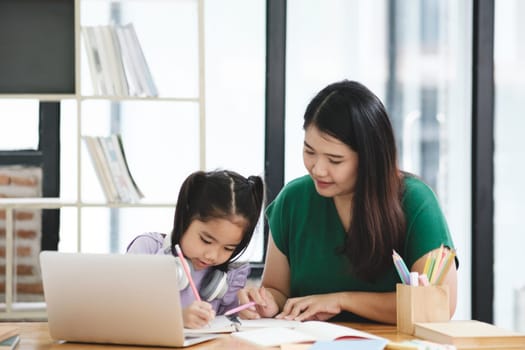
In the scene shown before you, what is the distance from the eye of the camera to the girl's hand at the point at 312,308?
6.19ft

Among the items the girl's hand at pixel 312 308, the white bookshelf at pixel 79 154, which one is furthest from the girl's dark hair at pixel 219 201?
the white bookshelf at pixel 79 154

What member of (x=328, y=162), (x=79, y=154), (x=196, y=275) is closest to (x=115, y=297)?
(x=196, y=275)

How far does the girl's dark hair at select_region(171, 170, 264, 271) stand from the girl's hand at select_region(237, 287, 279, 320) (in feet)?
0.48

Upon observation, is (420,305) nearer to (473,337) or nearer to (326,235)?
(473,337)

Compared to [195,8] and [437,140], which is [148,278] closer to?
[195,8]

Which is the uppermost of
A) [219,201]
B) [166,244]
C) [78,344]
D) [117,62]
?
[117,62]

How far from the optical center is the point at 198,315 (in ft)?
5.39

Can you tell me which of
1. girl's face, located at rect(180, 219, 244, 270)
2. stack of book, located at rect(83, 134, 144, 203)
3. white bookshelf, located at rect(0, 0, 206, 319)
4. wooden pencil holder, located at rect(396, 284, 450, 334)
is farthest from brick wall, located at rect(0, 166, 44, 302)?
wooden pencil holder, located at rect(396, 284, 450, 334)

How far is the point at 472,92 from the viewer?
346 cm

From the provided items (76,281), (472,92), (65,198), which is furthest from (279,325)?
(472,92)

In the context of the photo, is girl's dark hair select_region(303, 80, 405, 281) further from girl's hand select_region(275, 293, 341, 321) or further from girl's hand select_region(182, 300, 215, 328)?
girl's hand select_region(182, 300, 215, 328)

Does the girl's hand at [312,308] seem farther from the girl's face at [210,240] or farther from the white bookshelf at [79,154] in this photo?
the white bookshelf at [79,154]

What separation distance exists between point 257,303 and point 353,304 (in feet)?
0.74

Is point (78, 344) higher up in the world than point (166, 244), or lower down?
lower down
